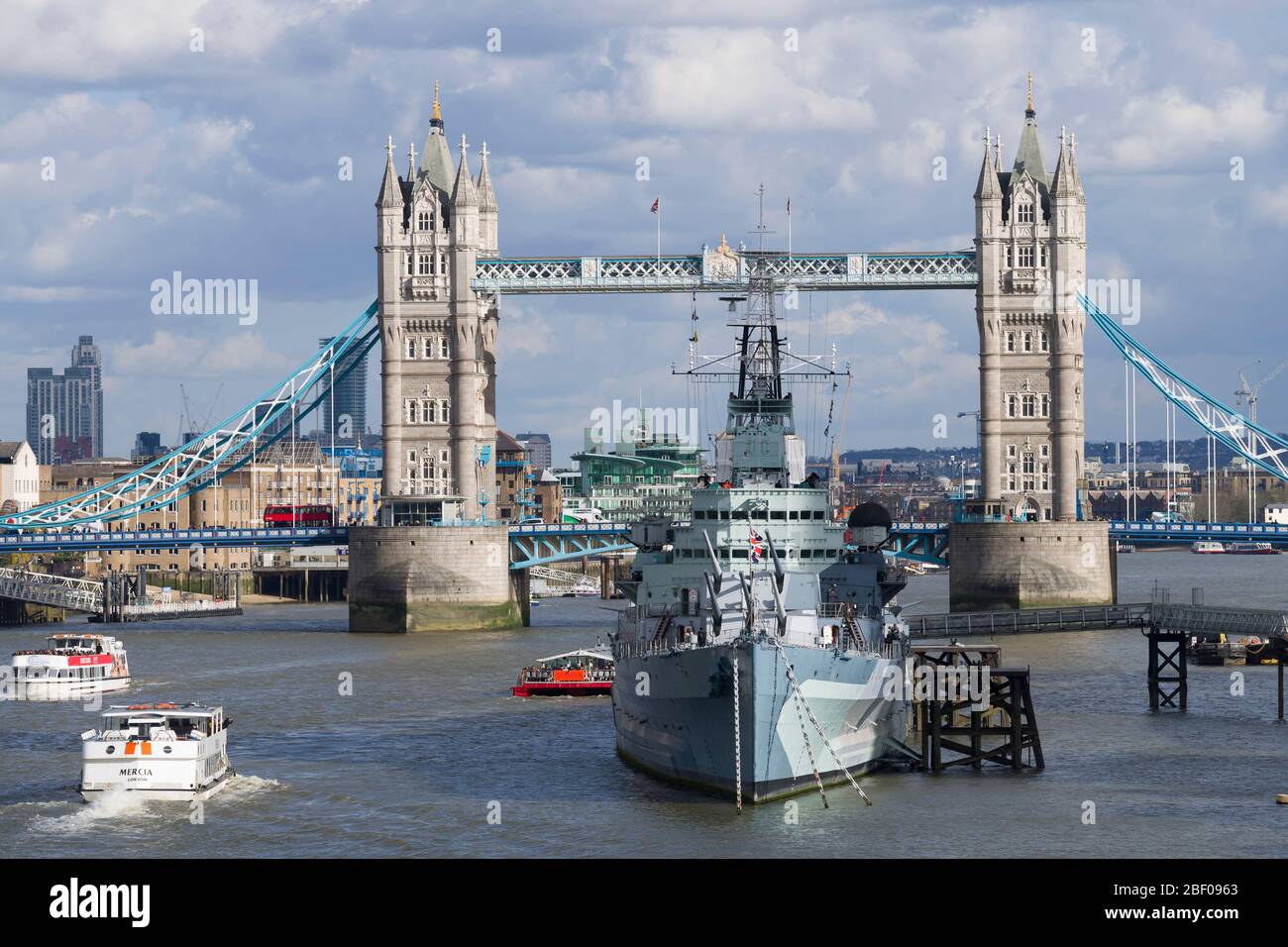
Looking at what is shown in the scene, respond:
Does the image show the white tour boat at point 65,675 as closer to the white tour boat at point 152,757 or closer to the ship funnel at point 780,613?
the white tour boat at point 152,757

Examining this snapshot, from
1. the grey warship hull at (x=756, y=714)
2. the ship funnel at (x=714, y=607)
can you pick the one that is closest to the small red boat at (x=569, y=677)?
the grey warship hull at (x=756, y=714)

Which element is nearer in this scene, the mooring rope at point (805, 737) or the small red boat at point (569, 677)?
the mooring rope at point (805, 737)

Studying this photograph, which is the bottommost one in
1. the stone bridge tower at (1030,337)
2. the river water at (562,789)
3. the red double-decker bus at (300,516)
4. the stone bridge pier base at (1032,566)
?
the river water at (562,789)

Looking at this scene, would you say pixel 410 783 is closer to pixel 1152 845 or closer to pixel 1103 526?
pixel 1152 845

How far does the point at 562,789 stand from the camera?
2040 inches

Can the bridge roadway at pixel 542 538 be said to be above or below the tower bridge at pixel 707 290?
below

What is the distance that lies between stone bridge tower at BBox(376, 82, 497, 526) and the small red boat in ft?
139

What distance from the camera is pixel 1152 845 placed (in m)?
43.8

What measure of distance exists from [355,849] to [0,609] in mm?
83736

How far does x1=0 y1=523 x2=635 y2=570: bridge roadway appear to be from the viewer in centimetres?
11644

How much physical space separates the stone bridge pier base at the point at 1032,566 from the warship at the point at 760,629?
2007 inches

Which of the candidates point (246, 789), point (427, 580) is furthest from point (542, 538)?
point (246, 789)

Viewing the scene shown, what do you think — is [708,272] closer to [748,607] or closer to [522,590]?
[522,590]

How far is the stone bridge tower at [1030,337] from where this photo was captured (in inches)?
4715
